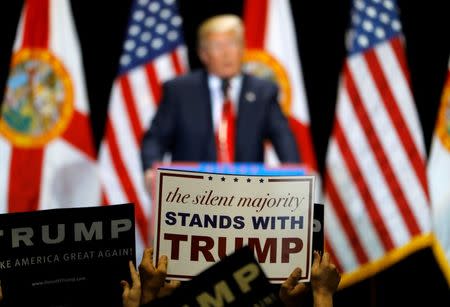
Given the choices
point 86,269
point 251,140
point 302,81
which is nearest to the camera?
point 86,269

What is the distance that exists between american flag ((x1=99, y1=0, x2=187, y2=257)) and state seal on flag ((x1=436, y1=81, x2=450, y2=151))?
160 centimetres

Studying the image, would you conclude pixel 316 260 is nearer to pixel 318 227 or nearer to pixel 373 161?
pixel 318 227

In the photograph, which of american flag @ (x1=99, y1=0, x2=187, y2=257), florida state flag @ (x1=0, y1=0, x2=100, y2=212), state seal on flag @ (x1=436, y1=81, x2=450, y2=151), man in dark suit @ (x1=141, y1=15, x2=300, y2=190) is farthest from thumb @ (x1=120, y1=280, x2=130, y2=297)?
state seal on flag @ (x1=436, y1=81, x2=450, y2=151)

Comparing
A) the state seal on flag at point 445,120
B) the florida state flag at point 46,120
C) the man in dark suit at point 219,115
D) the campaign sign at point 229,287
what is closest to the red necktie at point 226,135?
the man in dark suit at point 219,115

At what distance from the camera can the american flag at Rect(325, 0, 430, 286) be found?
483 centimetres

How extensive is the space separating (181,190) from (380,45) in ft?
10.9

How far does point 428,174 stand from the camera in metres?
4.93

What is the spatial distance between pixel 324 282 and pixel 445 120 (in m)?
3.37

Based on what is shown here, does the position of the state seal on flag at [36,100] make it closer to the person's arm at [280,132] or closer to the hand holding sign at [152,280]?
the person's arm at [280,132]

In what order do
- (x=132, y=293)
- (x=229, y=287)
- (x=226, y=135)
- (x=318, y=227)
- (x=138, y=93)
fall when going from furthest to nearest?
(x=138, y=93) → (x=226, y=135) → (x=318, y=227) → (x=132, y=293) → (x=229, y=287)

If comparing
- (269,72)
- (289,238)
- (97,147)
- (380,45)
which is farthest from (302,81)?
(289,238)

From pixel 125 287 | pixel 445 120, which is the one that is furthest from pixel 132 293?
pixel 445 120

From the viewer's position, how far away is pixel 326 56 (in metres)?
4.86

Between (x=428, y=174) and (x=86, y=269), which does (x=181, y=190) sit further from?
(x=428, y=174)
